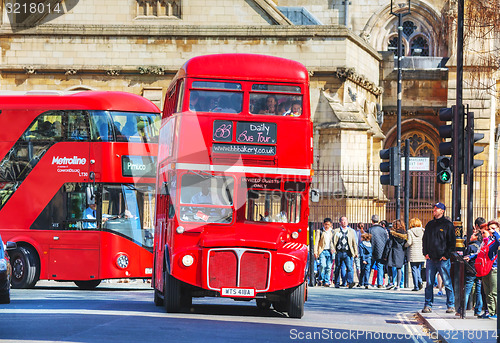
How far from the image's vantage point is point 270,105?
1706 cm

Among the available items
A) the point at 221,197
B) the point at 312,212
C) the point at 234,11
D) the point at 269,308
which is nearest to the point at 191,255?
the point at 221,197

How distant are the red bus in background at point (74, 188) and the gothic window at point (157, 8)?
1656 centimetres

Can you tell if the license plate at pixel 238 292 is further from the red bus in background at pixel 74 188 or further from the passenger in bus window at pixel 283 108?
the red bus in background at pixel 74 188

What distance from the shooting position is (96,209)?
78.0 feet

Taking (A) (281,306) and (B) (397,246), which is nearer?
(A) (281,306)

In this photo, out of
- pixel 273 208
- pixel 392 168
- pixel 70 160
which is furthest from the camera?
pixel 392 168

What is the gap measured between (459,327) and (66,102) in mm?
11799

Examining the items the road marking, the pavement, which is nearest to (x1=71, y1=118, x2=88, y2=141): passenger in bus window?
the road marking

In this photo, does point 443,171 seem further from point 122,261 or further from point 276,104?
point 122,261

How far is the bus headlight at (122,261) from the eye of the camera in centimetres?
2366

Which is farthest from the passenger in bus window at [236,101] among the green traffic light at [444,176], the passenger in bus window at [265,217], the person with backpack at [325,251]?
the person with backpack at [325,251]

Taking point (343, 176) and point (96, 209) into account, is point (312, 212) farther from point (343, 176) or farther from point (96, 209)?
point (96, 209)

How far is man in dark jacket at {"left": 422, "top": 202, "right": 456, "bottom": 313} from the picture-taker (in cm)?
1792

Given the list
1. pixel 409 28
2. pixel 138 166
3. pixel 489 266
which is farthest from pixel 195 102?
pixel 409 28
